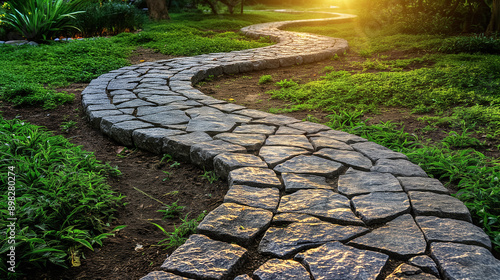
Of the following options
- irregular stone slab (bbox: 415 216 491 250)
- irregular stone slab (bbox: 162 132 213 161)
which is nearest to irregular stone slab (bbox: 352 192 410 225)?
irregular stone slab (bbox: 415 216 491 250)

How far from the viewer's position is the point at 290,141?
9.46 feet

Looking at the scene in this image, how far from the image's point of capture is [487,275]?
146 centimetres

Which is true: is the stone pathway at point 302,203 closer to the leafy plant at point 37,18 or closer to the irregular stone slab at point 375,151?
the irregular stone slab at point 375,151

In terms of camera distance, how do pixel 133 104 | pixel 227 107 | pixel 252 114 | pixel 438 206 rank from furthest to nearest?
pixel 133 104 → pixel 227 107 → pixel 252 114 → pixel 438 206

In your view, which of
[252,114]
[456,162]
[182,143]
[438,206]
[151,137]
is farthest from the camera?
[252,114]

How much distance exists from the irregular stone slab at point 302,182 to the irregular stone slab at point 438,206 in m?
0.49

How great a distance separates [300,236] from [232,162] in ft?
2.87

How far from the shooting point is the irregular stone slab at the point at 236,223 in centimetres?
176

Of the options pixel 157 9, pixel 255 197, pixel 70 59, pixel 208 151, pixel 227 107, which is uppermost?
pixel 157 9

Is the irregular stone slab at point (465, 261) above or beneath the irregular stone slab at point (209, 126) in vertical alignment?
beneath

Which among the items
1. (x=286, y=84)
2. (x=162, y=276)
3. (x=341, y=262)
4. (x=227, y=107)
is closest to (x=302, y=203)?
(x=341, y=262)

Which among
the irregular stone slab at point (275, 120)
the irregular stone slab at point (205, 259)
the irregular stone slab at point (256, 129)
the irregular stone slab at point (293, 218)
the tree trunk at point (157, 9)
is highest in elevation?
the tree trunk at point (157, 9)

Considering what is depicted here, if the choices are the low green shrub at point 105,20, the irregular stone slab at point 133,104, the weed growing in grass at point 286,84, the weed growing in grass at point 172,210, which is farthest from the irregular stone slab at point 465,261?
the low green shrub at point 105,20

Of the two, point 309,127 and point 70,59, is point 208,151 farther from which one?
point 70,59
